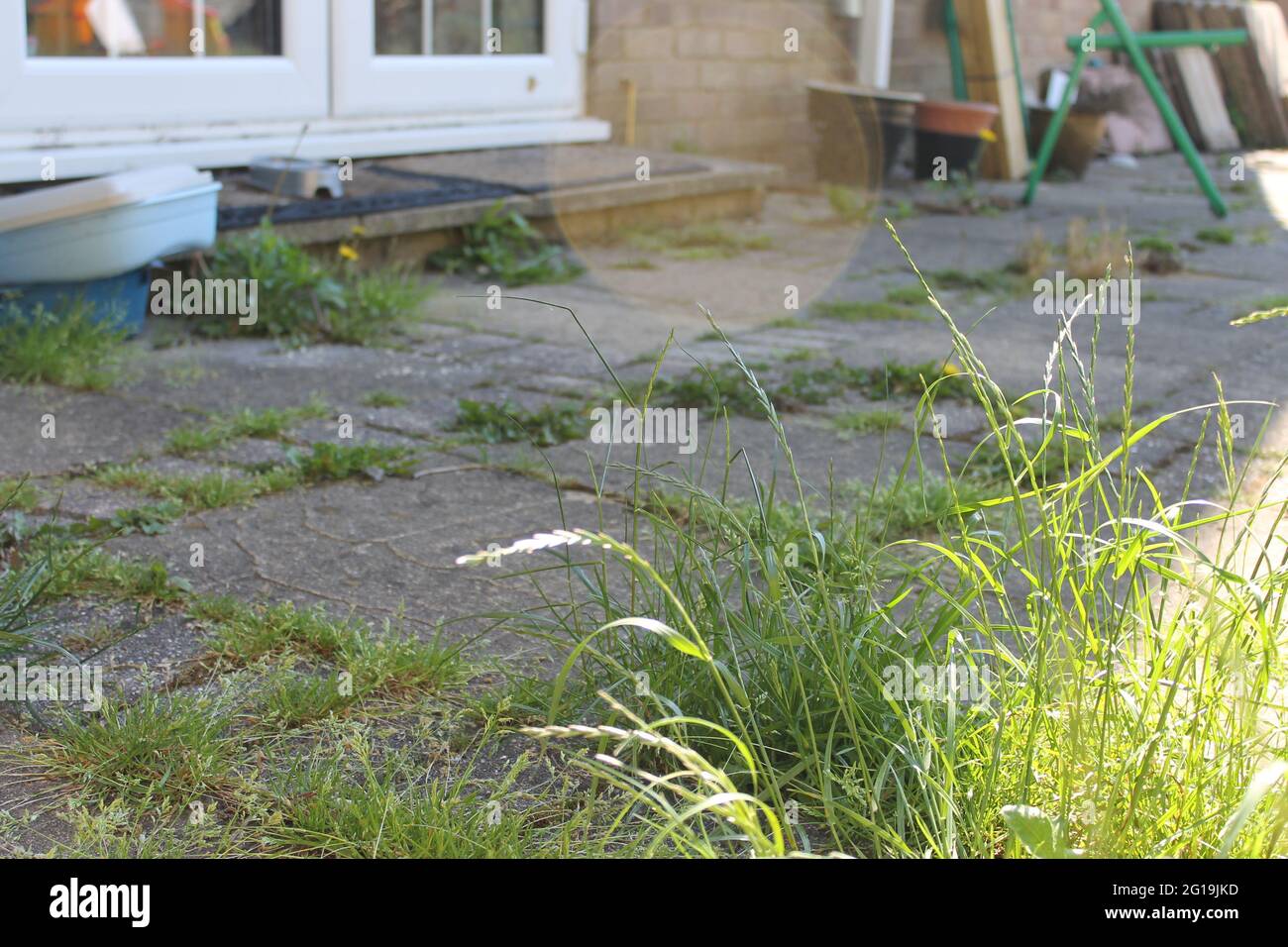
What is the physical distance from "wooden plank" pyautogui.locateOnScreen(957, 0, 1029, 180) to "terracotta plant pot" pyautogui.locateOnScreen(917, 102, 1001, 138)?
1.61 feet

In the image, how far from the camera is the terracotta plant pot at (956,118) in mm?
8258

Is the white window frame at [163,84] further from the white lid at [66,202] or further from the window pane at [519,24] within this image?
the window pane at [519,24]

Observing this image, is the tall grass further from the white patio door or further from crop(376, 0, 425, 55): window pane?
crop(376, 0, 425, 55): window pane

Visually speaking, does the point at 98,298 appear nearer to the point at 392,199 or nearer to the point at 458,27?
the point at 392,199

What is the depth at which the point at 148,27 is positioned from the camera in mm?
4742

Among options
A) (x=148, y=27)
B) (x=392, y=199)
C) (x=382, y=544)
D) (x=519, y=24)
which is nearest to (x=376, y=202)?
(x=392, y=199)

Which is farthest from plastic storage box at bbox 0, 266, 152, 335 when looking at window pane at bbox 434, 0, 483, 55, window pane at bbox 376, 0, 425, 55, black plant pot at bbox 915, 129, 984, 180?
black plant pot at bbox 915, 129, 984, 180

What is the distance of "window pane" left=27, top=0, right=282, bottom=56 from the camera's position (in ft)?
14.5

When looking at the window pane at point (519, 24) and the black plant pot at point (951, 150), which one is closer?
the window pane at point (519, 24)

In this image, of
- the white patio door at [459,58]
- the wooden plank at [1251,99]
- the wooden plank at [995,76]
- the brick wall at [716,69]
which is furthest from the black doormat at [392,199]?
the wooden plank at [1251,99]

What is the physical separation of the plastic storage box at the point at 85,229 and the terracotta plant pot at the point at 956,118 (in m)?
5.55
